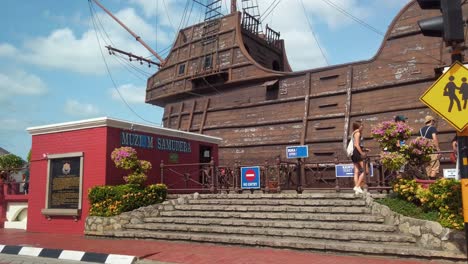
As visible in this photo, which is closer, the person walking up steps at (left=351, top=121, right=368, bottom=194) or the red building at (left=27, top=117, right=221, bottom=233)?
the person walking up steps at (left=351, top=121, right=368, bottom=194)

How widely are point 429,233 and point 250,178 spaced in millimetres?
6081

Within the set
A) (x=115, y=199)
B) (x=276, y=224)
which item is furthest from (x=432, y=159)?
(x=115, y=199)

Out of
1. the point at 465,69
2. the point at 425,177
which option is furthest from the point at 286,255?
the point at 465,69

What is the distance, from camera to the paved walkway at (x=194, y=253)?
6730mm

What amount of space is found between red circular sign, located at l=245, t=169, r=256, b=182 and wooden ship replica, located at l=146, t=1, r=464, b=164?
5.17 meters

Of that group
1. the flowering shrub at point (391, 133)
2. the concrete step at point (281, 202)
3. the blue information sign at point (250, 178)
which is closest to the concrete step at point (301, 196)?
the concrete step at point (281, 202)

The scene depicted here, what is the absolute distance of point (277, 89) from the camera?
19297 mm

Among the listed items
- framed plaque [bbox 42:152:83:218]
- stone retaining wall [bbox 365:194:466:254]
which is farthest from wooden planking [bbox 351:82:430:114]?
framed plaque [bbox 42:152:83:218]

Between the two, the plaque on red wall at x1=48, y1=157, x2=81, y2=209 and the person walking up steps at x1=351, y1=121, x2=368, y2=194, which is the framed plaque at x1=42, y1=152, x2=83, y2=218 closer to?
the plaque on red wall at x1=48, y1=157, x2=81, y2=209

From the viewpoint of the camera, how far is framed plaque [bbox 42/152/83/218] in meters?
11.9

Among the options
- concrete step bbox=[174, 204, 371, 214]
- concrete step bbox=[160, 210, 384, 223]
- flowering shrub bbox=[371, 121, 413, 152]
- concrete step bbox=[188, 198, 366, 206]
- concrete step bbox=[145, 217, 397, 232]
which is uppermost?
flowering shrub bbox=[371, 121, 413, 152]

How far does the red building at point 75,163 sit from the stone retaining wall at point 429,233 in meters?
7.67

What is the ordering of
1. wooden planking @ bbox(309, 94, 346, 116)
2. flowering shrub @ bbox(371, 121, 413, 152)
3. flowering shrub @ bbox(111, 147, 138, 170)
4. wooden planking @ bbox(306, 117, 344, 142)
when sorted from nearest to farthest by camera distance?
flowering shrub @ bbox(371, 121, 413, 152) < flowering shrub @ bbox(111, 147, 138, 170) < wooden planking @ bbox(306, 117, 344, 142) < wooden planking @ bbox(309, 94, 346, 116)

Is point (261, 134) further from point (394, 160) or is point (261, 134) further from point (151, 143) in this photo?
point (394, 160)
